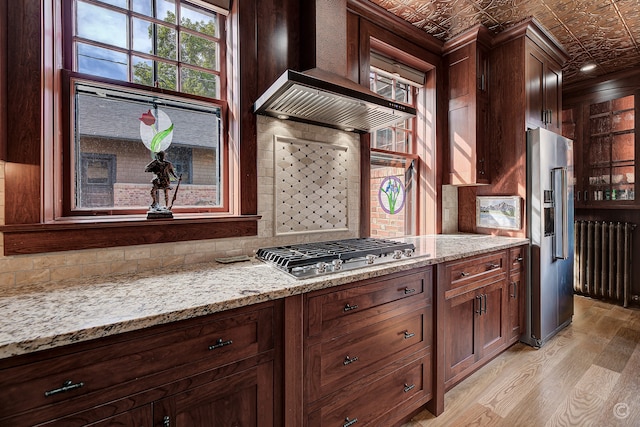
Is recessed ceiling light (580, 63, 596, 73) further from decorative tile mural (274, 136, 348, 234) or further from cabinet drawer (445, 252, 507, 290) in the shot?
decorative tile mural (274, 136, 348, 234)

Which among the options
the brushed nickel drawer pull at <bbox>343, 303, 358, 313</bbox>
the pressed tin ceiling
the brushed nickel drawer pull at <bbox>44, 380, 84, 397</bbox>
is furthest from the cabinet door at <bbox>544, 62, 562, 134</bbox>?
the brushed nickel drawer pull at <bbox>44, 380, 84, 397</bbox>

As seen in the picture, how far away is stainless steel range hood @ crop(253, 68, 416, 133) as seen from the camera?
4.74ft

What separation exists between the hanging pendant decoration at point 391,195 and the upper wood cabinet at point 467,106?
514 millimetres

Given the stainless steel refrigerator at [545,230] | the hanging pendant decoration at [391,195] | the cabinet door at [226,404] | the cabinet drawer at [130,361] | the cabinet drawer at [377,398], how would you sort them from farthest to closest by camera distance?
the hanging pendant decoration at [391,195] < the stainless steel refrigerator at [545,230] < the cabinet drawer at [377,398] < the cabinet door at [226,404] < the cabinet drawer at [130,361]

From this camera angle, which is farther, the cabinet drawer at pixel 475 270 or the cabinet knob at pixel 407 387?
the cabinet drawer at pixel 475 270

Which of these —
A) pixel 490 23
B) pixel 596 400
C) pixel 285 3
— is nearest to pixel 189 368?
pixel 285 3

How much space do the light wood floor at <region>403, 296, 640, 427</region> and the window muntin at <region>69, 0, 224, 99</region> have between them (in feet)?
8.14

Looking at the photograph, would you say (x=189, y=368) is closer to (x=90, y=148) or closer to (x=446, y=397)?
(x=90, y=148)

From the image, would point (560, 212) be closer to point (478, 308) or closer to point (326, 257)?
point (478, 308)

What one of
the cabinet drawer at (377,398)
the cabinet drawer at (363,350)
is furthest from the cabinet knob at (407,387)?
the cabinet drawer at (363,350)

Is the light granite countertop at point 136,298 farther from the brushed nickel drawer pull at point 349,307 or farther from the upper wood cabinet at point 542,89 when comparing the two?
the upper wood cabinet at point 542,89

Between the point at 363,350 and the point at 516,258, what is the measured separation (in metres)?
1.85

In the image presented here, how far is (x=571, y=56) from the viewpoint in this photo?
3172 millimetres

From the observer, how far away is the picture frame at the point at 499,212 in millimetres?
2648
